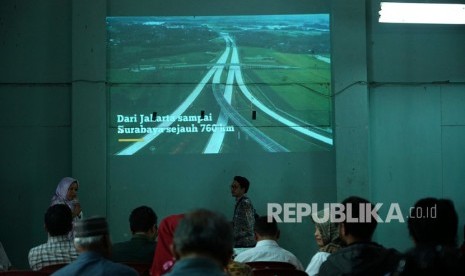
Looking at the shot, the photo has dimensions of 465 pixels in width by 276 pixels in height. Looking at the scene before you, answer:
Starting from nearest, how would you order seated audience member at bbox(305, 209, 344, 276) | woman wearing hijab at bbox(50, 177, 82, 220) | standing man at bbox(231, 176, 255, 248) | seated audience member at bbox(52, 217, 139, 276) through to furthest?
seated audience member at bbox(52, 217, 139, 276), seated audience member at bbox(305, 209, 344, 276), woman wearing hijab at bbox(50, 177, 82, 220), standing man at bbox(231, 176, 255, 248)

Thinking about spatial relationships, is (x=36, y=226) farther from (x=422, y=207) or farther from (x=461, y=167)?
(x=422, y=207)

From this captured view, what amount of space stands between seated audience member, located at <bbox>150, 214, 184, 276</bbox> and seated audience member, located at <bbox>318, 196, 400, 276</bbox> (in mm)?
724

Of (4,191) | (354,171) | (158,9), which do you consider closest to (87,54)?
(158,9)

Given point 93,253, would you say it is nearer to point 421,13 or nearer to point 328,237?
point 328,237

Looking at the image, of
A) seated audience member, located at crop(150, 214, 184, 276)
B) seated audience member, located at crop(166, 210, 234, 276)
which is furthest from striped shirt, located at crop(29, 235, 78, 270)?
seated audience member, located at crop(166, 210, 234, 276)

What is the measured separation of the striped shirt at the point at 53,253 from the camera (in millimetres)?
4090

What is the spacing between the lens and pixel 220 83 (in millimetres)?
7340

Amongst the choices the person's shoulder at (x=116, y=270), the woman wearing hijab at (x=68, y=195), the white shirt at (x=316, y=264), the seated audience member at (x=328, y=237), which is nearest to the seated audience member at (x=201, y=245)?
the person's shoulder at (x=116, y=270)

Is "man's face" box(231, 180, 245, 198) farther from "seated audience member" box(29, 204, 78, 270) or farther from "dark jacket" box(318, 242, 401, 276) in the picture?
"dark jacket" box(318, 242, 401, 276)

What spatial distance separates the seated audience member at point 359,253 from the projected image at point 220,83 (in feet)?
14.2

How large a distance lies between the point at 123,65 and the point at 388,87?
2.97 metres

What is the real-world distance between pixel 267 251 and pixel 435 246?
197 cm

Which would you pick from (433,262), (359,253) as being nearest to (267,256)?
(359,253)

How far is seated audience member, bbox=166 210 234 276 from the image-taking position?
6.56 ft
